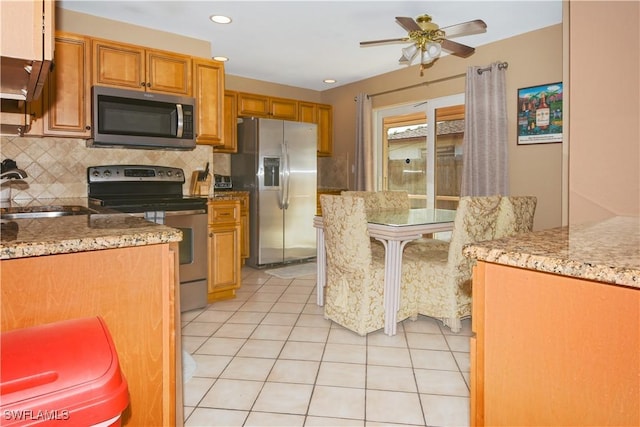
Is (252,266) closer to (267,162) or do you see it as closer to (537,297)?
(267,162)

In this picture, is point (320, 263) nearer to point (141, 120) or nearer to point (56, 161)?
point (141, 120)

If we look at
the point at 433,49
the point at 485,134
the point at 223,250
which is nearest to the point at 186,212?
the point at 223,250

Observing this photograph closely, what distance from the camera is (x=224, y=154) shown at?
5.11 meters

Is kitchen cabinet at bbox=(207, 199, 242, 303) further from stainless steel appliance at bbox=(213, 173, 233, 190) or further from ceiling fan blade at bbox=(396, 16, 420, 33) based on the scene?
ceiling fan blade at bbox=(396, 16, 420, 33)

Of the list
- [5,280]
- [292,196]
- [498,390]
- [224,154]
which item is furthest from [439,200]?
[5,280]

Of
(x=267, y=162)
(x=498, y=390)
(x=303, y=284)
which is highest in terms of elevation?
(x=267, y=162)

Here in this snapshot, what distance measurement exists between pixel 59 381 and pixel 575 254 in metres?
1.06

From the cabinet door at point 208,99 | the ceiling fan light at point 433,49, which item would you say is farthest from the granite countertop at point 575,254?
the cabinet door at point 208,99

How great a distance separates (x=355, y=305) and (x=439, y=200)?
2.26 meters

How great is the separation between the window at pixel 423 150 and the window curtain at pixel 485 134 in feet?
1.02

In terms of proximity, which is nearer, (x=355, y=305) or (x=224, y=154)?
(x=355, y=305)

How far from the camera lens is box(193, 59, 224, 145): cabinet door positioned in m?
3.76

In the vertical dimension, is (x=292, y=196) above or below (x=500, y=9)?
below

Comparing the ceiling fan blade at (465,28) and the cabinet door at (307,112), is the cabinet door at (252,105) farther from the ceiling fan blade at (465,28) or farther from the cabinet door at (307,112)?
the ceiling fan blade at (465,28)
